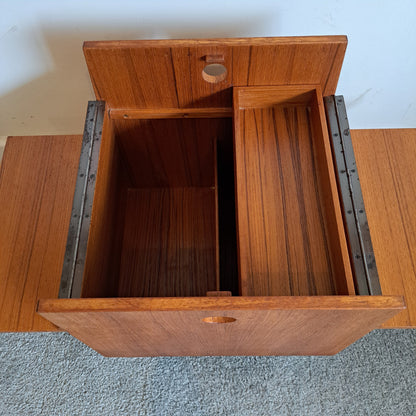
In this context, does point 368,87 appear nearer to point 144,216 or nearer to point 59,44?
point 144,216

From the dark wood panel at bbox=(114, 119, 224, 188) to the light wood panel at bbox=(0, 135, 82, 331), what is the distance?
164 millimetres

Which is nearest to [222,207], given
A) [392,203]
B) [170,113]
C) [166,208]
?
[166,208]

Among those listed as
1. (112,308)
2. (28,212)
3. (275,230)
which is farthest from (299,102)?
(28,212)

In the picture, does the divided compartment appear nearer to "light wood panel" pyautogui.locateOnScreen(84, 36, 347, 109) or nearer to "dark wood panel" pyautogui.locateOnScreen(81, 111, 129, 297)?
"light wood panel" pyautogui.locateOnScreen(84, 36, 347, 109)

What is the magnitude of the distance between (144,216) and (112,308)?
0.52 meters

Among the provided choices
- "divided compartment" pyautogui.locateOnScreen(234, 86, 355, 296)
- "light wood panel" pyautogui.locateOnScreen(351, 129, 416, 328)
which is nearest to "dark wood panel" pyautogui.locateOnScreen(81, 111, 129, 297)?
"divided compartment" pyautogui.locateOnScreen(234, 86, 355, 296)

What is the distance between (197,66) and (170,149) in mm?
260

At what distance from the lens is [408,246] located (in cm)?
87

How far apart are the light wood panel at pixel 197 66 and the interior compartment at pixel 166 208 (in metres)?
0.08

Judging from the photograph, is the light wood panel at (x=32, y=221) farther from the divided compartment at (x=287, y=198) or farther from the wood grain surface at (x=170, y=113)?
the divided compartment at (x=287, y=198)

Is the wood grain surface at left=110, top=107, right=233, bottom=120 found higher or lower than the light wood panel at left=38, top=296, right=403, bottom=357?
higher

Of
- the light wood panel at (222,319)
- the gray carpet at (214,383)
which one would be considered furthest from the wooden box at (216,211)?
the gray carpet at (214,383)

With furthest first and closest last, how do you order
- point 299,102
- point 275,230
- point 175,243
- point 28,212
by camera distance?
point 175,243
point 28,212
point 299,102
point 275,230

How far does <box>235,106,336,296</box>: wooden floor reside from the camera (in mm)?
673
